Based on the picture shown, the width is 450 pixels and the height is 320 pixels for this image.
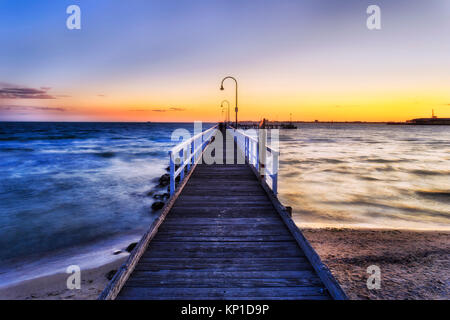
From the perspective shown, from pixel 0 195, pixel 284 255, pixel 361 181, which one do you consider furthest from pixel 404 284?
pixel 0 195

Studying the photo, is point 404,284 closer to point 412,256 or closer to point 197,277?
point 412,256

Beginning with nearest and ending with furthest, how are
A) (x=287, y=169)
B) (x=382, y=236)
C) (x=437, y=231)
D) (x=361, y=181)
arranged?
1. (x=382, y=236)
2. (x=437, y=231)
3. (x=361, y=181)
4. (x=287, y=169)

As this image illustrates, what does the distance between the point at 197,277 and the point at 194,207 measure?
8.32 feet

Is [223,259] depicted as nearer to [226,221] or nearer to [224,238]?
[224,238]

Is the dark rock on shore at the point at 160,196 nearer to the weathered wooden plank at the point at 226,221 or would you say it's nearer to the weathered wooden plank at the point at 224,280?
the weathered wooden plank at the point at 226,221

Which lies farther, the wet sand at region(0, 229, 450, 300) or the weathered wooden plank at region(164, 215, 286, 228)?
the wet sand at region(0, 229, 450, 300)

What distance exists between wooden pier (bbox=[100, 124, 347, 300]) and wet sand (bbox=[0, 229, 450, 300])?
2183mm

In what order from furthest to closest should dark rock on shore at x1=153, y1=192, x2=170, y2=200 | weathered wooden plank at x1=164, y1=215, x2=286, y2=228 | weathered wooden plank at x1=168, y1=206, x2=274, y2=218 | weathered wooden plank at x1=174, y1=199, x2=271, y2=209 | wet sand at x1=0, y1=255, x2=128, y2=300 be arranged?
dark rock on shore at x1=153, y1=192, x2=170, y2=200 < weathered wooden plank at x1=174, y1=199, x2=271, y2=209 < wet sand at x1=0, y1=255, x2=128, y2=300 < weathered wooden plank at x1=168, y1=206, x2=274, y2=218 < weathered wooden plank at x1=164, y1=215, x2=286, y2=228

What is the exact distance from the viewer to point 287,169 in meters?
21.3

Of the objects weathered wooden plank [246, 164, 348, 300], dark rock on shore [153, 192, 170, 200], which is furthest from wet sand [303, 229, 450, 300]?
dark rock on shore [153, 192, 170, 200]

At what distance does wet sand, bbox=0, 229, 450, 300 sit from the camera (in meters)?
5.22

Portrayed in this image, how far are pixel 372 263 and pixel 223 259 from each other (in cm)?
454

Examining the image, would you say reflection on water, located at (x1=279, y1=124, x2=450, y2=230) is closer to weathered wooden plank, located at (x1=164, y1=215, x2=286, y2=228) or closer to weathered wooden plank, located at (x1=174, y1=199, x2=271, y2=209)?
weathered wooden plank, located at (x1=174, y1=199, x2=271, y2=209)

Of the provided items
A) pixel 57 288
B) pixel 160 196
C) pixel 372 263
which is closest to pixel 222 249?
pixel 57 288
